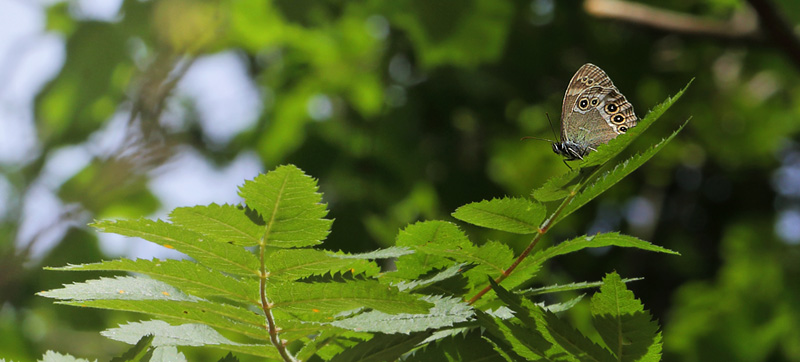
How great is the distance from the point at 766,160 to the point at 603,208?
3.56 ft

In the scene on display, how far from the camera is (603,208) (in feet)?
12.9

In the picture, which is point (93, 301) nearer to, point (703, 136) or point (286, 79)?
point (286, 79)

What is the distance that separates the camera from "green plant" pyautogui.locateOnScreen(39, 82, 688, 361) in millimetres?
509

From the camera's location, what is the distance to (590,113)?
0.90 m

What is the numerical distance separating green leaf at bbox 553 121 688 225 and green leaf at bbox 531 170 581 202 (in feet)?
0.04

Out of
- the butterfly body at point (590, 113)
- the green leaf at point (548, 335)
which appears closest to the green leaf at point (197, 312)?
the green leaf at point (548, 335)

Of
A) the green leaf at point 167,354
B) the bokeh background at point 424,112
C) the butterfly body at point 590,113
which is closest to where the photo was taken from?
the green leaf at point 167,354

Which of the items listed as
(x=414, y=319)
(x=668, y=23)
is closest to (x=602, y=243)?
(x=414, y=319)

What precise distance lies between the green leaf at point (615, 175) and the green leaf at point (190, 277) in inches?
10.4

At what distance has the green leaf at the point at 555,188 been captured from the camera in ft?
1.79

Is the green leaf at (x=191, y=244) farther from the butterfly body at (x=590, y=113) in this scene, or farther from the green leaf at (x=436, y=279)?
the butterfly body at (x=590, y=113)

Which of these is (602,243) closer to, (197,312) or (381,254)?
(381,254)

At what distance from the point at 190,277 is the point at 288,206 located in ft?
0.32

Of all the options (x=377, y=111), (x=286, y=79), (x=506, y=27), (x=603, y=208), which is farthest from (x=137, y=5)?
(x=603, y=208)
